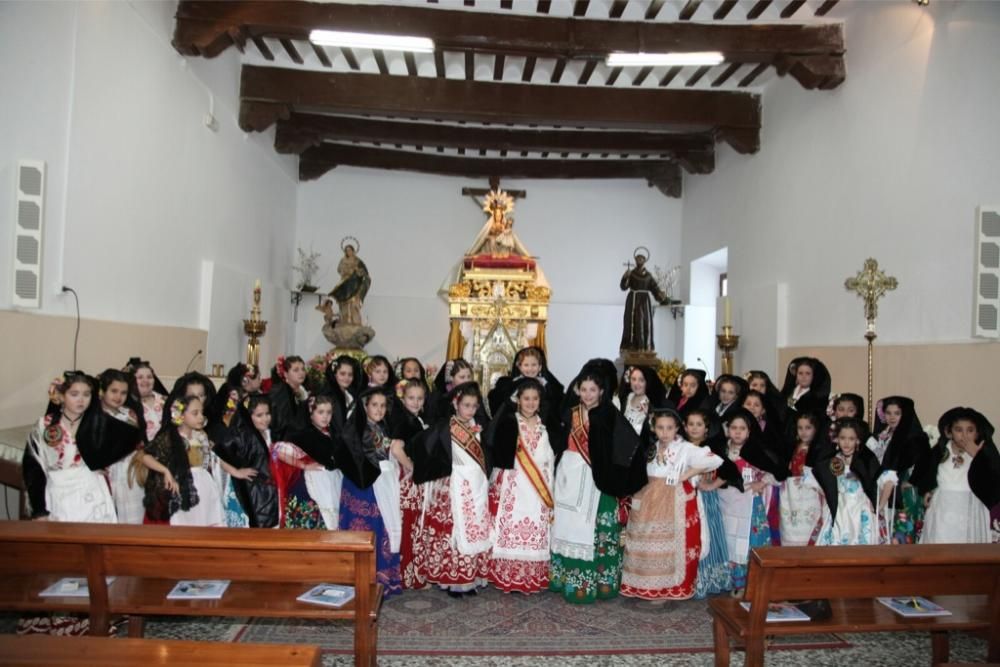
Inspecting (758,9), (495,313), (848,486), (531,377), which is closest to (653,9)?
(758,9)

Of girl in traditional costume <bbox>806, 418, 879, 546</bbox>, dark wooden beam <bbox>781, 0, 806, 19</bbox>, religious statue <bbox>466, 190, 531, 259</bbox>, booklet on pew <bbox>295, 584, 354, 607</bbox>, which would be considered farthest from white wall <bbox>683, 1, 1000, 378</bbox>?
booklet on pew <bbox>295, 584, 354, 607</bbox>

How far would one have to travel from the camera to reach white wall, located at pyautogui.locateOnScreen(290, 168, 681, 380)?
13.4 m

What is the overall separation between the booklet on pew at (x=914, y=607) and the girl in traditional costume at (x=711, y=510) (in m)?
1.24

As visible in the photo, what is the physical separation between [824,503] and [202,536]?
11.5 feet

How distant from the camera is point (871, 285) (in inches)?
260

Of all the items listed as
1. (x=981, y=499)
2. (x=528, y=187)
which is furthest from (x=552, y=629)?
(x=528, y=187)

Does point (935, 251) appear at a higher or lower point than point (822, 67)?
lower

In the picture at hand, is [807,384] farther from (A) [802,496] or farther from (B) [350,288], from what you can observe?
(B) [350,288]

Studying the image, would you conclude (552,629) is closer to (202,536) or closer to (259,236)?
(202,536)

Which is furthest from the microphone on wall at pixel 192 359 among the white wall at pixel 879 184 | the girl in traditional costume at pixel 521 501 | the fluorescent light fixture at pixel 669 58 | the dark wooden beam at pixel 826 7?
the dark wooden beam at pixel 826 7

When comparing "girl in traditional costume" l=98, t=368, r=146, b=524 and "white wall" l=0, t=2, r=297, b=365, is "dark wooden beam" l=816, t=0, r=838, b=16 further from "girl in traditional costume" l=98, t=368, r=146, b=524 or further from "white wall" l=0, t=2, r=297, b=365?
"girl in traditional costume" l=98, t=368, r=146, b=524

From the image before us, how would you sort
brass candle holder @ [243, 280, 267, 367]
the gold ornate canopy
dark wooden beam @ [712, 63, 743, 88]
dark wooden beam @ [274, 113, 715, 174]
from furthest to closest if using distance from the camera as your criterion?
dark wooden beam @ [274, 113, 715, 174], the gold ornate canopy, dark wooden beam @ [712, 63, 743, 88], brass candle holder @ [243, 280, 267, 367]

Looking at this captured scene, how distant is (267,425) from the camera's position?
4449mm

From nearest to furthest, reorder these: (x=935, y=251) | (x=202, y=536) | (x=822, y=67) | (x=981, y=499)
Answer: (x=202, y=536) → (x=981, y=499) → (x=935, y=251) → (x=822, y=67)
